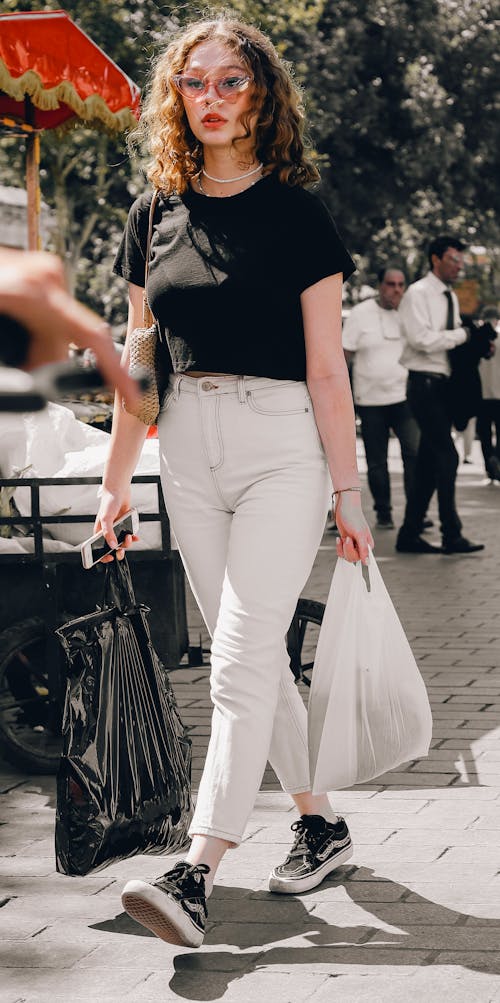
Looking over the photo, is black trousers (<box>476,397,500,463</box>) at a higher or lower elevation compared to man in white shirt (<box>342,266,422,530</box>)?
lower

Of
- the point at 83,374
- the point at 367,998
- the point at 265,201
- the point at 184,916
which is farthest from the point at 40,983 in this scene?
the point at 83,374

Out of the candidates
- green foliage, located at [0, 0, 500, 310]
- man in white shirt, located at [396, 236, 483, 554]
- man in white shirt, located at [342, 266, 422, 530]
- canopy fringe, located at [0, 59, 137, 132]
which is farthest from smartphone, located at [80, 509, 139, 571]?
green foliage, located at [0, 0, 500, 310]

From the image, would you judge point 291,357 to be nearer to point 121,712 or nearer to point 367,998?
point 121,712

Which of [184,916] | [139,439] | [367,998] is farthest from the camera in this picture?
[139,439]

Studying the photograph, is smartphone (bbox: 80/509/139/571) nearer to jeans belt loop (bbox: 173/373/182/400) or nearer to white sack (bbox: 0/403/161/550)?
jeans belt loop (bbox: 173/373/182/400)

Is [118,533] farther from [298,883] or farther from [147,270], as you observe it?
[298,883]

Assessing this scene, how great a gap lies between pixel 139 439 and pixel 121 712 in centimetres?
65

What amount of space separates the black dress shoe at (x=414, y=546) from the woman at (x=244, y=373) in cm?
732

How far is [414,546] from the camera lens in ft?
35.6

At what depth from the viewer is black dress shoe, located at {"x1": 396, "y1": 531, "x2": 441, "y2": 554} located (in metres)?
10.9

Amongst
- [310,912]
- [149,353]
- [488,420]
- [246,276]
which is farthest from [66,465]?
[488,420]

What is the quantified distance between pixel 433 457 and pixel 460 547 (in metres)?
0.65

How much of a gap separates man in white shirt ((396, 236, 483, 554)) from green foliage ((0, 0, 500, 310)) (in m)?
15.4

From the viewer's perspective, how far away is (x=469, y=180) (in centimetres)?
3056
